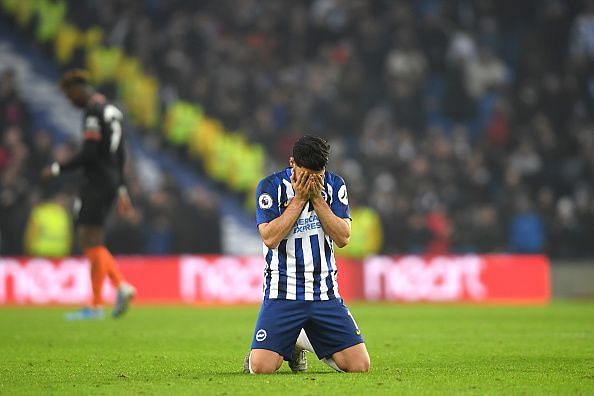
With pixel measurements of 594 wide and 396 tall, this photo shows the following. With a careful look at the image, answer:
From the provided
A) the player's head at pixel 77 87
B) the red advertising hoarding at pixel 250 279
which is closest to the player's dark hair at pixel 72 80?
the player's head at pixel 77 87

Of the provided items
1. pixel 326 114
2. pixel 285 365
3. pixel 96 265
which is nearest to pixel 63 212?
pixel 326 114

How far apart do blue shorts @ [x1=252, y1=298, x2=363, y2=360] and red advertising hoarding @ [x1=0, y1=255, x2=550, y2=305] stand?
1050 centimetres

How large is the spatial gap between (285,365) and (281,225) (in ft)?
4.87

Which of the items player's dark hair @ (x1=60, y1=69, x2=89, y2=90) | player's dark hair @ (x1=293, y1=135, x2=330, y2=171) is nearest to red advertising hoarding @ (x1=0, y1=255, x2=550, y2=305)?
player's dark hair @ (x1=60, y1=69, x2=89, y2=90)

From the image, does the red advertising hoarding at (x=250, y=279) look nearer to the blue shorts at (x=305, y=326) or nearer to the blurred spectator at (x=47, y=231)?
the blurred spectator at (x=47, y=231)

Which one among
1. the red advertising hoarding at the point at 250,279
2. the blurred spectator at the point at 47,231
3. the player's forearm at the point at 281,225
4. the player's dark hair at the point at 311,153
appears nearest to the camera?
the player's dark hair at the point at 311,153

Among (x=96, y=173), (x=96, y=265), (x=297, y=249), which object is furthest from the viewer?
(x=96, y=173)

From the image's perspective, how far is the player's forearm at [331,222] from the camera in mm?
7102

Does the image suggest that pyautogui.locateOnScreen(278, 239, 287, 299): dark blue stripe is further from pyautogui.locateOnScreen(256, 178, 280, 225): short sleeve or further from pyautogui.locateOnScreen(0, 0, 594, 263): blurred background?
Result: pyautogui.locateOnScreen(0, 0, 594, 263): blurred background

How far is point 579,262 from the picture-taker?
18984mm

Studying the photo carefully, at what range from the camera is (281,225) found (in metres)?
7.07

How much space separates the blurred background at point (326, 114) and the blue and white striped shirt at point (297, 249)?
12051 millimetres

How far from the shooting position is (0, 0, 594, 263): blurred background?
19797mm

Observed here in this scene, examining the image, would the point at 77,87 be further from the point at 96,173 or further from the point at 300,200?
the point at 300,200
